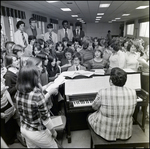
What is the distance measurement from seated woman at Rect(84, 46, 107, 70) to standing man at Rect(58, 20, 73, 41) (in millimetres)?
567

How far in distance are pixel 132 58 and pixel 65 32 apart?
110 centimetres

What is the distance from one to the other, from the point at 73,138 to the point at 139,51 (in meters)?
1.71

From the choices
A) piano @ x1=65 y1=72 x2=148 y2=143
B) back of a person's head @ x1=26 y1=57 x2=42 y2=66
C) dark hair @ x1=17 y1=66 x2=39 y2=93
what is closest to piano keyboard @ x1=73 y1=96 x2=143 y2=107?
piano @ x1=65 y1=72 x2=148 y2=143

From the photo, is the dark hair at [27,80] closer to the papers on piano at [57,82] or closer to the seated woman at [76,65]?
the papers on piano at [57,82]

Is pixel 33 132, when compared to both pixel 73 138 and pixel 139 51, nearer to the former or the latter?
pixel 73 138

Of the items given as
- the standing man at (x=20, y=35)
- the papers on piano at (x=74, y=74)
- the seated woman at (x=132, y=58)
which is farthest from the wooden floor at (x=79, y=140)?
the standing man at (x=20, y=35)

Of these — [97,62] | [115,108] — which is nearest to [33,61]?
[115,108]

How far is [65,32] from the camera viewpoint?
210 centimetres

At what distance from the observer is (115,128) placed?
61.8 inches

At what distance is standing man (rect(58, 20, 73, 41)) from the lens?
2.04m

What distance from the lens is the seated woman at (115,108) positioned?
1.47 metres

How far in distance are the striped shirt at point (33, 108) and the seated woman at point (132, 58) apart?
1.49m

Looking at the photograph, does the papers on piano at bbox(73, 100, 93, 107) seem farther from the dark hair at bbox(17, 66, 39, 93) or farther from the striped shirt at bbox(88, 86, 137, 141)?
the dark hair at bbox(17, 66, 39, 93)

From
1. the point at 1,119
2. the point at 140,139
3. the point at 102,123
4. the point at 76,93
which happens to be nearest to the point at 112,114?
the point at 102,123
